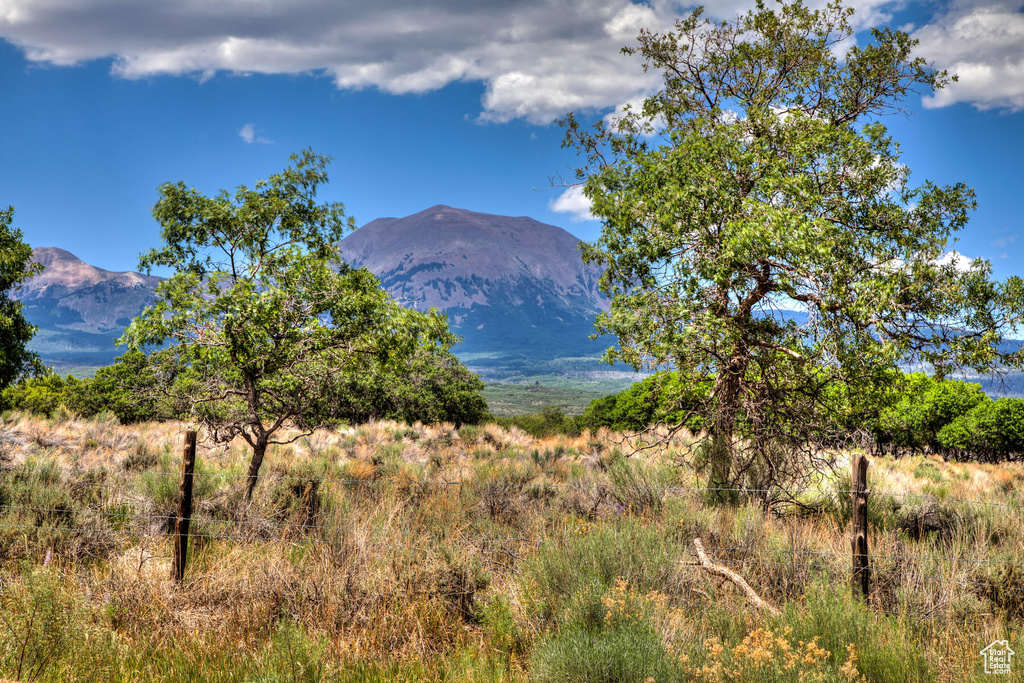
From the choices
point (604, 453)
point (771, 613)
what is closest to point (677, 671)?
point (771, 613)

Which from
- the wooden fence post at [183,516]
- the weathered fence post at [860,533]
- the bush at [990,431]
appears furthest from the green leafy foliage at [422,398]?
the weathered fence post at [860,533]

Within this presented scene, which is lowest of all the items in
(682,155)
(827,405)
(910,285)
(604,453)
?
(604,453)

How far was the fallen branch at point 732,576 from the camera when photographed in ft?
17.4

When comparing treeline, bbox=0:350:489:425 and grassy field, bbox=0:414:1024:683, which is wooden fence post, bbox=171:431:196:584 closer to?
grassy field, bbox=0:414:1024:683

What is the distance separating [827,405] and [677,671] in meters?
6.64

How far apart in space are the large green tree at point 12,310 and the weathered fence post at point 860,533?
21717 mm

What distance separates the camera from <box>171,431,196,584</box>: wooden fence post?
19.5 feet

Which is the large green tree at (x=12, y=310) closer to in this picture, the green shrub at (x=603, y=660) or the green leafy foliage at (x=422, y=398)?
the green leafy foliage at (x=422, y=398)

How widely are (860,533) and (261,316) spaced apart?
24.6ft

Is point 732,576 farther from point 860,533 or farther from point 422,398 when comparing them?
point 422,398

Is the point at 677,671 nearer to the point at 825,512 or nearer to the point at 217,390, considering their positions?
the point at 825,512

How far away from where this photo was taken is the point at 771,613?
504cm

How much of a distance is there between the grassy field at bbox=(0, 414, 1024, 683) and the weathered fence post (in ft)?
0.63

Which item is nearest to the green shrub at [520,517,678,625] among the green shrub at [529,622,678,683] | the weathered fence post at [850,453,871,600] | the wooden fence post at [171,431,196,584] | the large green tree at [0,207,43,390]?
the green shrub at [529,622,678,683]
